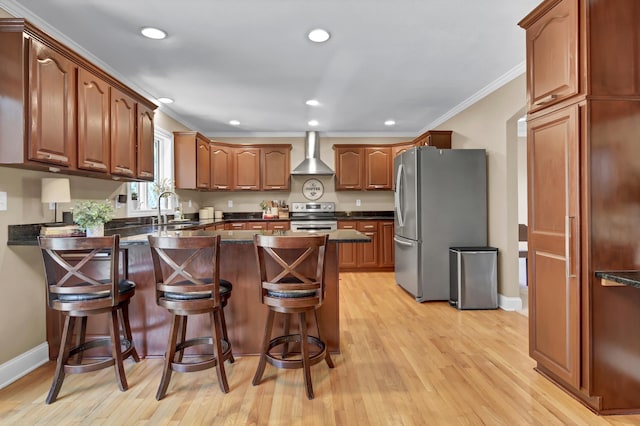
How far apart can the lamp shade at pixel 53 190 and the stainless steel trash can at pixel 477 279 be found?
3.75 meters

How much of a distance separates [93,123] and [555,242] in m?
3.29

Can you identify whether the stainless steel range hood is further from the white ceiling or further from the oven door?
the white ceiling

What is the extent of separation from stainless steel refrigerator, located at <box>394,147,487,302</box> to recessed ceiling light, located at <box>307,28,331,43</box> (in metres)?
1.82

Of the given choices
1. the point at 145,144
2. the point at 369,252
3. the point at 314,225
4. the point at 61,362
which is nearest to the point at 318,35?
the point at 145,144

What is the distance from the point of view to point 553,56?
2.08 m

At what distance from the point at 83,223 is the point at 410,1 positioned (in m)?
2.69

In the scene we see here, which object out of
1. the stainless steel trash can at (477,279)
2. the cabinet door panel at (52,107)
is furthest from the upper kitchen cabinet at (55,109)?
the stainless steel trash can at (477,279)

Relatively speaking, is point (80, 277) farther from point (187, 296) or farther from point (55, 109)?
point (55, 109)

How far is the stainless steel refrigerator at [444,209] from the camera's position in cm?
405

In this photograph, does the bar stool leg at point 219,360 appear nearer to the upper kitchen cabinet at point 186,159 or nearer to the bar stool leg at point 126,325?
the bar stool leg at point 126,325

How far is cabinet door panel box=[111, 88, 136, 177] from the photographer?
2.86 metres

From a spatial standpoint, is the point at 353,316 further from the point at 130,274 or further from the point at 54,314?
the point at 54,314

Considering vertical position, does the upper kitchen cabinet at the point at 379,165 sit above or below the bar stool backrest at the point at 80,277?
above

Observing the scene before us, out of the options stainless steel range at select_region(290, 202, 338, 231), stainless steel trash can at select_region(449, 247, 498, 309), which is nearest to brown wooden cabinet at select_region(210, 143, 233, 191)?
stainless steel range at select_region(290, 202, 338, 231)
